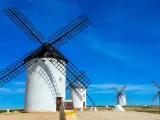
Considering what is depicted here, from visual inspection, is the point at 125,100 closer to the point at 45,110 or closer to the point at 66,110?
the point at 45,110

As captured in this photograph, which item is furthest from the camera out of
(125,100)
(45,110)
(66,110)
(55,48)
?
(125,100)

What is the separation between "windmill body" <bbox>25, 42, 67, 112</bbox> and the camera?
98.3 ft

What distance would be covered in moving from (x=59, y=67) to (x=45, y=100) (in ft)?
12.8

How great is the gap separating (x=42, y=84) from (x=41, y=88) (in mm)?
434

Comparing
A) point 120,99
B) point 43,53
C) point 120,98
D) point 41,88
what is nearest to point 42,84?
point 41,88

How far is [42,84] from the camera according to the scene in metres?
30.0

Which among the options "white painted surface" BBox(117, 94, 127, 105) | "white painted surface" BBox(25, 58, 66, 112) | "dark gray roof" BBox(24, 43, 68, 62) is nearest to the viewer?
"white painted surface" BBox(25, 58, 66, 112)

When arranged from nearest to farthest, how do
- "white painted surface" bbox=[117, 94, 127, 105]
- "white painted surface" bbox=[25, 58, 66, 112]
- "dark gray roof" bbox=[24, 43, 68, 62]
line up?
"white painted surface" bbox=[25, 58, 66, 112], "dark gray roof" bbox=[24, 43, 68, 62], "white painted surface" bbox=[117, 94, 127, 105]

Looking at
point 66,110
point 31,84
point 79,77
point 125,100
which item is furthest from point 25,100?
point 125,100

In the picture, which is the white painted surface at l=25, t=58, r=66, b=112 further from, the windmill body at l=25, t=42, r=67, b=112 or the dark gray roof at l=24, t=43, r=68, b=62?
the dark gray roof at l=24, t=43, r=68, b=62

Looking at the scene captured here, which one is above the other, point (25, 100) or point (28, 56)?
point (28, 56)

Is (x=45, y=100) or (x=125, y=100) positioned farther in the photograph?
(x=125, y=100)

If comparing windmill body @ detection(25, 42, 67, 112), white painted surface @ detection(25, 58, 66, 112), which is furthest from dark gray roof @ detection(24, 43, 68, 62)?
white painted surface @ detection(25, 58, 66, 112)

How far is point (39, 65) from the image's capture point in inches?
1200
